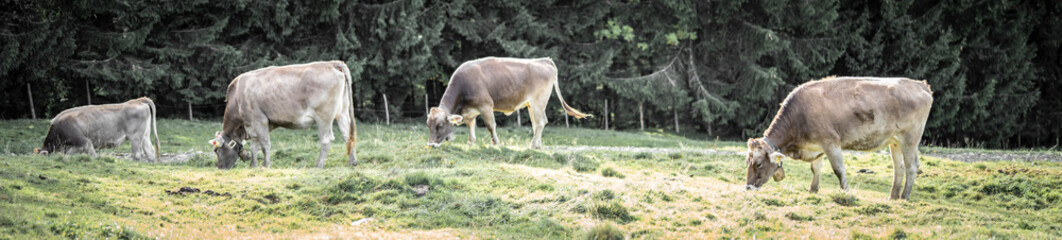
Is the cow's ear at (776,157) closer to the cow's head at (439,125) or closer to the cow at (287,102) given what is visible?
the cow's head at (439,125)

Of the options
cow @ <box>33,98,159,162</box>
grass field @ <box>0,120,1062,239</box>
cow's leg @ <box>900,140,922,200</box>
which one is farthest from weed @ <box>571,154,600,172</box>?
cow @ <box>33,98,159,162</box>

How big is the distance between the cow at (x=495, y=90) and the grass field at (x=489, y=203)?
2.90 meters

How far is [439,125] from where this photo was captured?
15828mm

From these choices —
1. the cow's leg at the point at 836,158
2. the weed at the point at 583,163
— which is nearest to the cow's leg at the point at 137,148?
the weed at the point at 583,163

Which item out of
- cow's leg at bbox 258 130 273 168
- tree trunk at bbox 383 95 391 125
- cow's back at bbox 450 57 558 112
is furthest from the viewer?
tree trunk at bbox 383 95 391 125

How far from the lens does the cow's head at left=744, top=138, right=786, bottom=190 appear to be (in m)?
11.3

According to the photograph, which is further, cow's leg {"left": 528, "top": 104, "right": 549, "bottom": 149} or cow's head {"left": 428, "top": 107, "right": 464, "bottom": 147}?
cow's leg {"left": 528, "top": 104, "right": 549, "bottom": 149}

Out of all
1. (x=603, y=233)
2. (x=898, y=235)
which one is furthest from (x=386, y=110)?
(x=898, y=235)

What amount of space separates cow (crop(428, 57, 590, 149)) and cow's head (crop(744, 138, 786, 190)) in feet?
22.0

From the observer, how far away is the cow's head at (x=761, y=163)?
1127 centimetres

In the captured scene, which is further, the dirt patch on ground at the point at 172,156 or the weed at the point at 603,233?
the dirt patch on ground at the point at 172,156

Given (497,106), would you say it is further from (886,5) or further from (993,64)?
(993,64)

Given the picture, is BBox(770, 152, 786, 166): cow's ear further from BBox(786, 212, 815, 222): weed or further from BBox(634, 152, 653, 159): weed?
BBox(634, 152, 653, 159): weed

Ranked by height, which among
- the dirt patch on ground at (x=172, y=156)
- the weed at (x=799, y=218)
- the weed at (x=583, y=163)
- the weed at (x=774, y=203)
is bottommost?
the dirt patch on ground at (x=172, y=156)
